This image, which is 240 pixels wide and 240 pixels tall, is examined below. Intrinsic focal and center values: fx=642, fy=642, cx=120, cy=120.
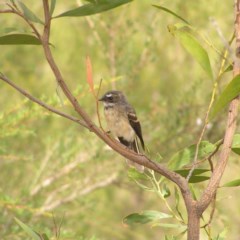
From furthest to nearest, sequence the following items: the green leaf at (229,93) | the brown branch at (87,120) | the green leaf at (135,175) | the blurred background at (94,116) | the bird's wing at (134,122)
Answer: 1. the blurred background at (94,116)
2. the bird's wing at (134,122)
3. the green leaf at (135,175)
4. the green leaf at (229,93)
5. the brown branch at (87,120)

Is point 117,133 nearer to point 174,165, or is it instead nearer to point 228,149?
point 174,165

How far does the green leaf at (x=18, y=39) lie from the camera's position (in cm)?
103

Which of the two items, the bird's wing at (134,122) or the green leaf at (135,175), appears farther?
the bird's wing at (134,122)

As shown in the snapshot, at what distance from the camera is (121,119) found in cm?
254

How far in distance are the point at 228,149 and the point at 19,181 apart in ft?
7.91

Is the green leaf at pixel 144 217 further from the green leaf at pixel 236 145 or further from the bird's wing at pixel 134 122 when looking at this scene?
the bird's wing at pixel 134 122

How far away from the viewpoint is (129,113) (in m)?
2.55

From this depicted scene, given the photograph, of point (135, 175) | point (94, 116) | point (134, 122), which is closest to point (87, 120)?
point (135, 175)

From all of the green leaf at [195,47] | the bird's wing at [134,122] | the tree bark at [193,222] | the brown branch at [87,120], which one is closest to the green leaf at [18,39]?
the brown branch at [87,120]

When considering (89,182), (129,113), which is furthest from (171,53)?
(129,113)

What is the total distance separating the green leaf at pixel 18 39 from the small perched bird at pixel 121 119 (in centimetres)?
142

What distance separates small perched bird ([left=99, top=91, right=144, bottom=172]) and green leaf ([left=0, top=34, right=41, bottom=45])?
1417 millimetres

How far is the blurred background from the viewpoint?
2.80 m

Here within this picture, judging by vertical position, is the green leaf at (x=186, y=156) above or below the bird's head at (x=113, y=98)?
above
